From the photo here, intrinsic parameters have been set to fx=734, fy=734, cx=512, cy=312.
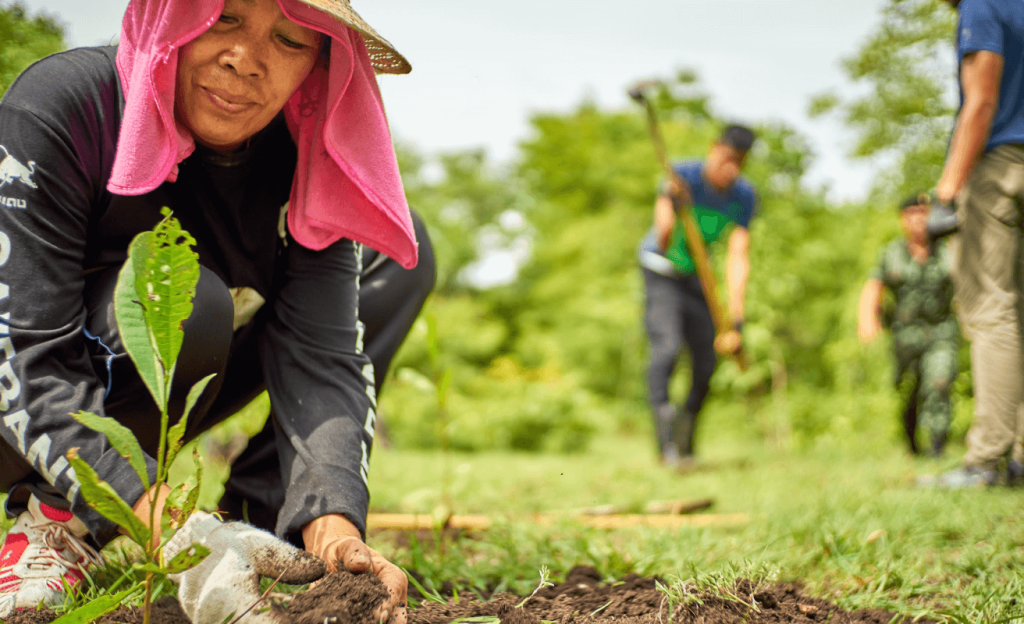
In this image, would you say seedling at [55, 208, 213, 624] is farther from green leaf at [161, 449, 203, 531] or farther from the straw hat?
the straw hat

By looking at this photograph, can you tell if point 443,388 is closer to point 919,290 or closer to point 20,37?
point 20,37

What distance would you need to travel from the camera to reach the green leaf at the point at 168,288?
0.95m

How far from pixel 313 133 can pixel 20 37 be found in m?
0.98

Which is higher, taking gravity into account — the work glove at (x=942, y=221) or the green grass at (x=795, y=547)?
the work glove at (x=942, y=221)

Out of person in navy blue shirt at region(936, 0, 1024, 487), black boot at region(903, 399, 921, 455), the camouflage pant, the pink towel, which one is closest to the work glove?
person in navy blue shirt at region(936, 0, 1024, 487)

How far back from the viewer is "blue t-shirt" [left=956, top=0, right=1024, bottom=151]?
2592mm

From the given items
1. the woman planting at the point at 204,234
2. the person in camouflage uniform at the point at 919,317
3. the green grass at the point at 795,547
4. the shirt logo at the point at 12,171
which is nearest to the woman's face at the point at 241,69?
the woman planting at the point at 204,234

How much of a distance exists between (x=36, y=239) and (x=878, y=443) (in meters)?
7.17

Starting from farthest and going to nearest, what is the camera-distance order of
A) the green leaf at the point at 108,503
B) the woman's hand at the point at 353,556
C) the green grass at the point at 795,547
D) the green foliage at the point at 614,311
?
the green foliage at the point at 614,311, the green grass at the point at 795,547, the woman's hand at the point at 353,556, the green leaf at the point at 108,503

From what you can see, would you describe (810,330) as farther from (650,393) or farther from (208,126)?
(208,126)

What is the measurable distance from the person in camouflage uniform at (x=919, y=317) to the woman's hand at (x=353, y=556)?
526 centimetres

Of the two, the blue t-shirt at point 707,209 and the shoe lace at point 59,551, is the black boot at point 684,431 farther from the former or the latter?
the shoe lace at point 59,551

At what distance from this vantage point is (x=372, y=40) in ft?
4.54

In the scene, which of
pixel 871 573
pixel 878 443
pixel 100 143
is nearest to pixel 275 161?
pixel 100 143
